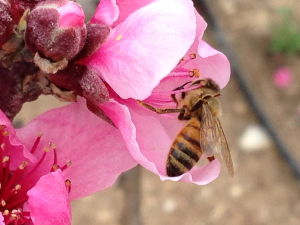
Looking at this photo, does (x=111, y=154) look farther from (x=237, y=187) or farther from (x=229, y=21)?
(x=229, y=21)

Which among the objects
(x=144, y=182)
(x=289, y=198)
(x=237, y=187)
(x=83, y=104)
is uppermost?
(x=83, y=104)

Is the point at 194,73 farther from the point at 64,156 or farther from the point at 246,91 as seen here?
the point at 246,91

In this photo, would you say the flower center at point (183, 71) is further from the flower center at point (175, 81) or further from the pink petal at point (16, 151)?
the pink petal at point (16, 151)

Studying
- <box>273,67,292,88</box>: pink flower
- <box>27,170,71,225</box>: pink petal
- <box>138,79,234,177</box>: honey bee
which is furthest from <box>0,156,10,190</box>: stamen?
<box>273,67,292,88</box>: pink flower

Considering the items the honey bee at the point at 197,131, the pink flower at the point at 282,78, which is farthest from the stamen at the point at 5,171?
the pink flower at the point at 282,78

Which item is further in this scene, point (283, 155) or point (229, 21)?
point (229, 21)

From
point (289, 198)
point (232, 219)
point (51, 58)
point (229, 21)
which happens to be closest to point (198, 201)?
point (232, 219)
